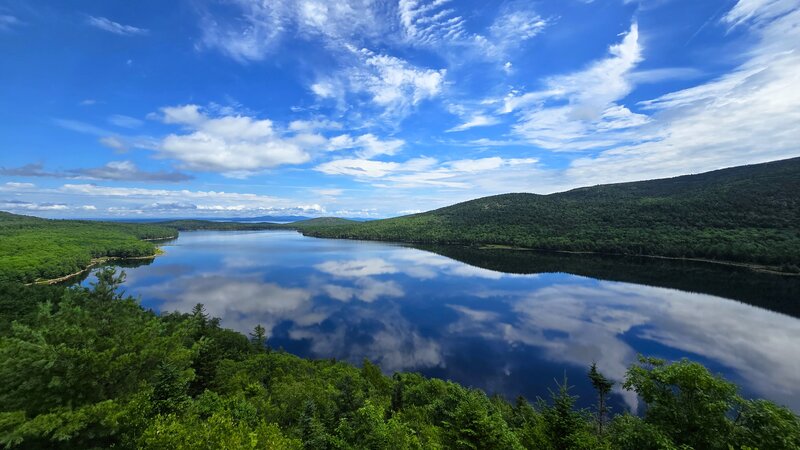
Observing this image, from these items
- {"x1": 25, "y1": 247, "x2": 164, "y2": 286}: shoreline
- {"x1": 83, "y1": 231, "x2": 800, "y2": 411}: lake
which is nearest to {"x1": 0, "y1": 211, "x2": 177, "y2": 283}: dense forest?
{"x1": 25, "y1": 247, "x2": 164, "y2": 286}: shoreline

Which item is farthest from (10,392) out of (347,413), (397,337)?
(397,337)

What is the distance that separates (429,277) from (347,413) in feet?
303

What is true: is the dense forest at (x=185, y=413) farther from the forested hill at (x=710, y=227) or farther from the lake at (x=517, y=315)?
the forested hill at (x=710, y=227)

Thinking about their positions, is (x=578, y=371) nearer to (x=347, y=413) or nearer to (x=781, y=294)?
(x=347, y=413)

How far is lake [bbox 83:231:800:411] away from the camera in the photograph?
52.3m

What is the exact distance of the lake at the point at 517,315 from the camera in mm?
52344

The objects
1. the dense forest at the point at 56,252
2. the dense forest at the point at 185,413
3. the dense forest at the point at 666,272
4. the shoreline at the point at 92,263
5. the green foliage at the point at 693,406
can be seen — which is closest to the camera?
the dense forest at the point at 185,413

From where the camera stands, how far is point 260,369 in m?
38.8

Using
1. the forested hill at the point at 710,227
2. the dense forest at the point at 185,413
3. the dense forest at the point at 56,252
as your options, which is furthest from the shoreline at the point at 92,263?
the forested hill at the point at 710,227

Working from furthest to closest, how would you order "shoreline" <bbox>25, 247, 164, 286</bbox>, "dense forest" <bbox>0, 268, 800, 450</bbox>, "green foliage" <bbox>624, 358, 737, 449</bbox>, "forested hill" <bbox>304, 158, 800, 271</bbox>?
"forested hill" <bbox>304, 158, 800, 271</bbox> < "shoreline" <bbox>25, 247, 164, 286</bbox> < "green foliage" <bbox>624, 358, 737, 449</bbox> < "dense forest" <bbox>0, 268, 800, 450</bbox>

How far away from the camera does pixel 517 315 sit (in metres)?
77.2

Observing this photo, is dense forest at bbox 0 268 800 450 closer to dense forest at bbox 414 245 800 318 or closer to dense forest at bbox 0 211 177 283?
dense forest at bbox 414 245 800 318

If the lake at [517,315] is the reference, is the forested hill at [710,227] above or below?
above

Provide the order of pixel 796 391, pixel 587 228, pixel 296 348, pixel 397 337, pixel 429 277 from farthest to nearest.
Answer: pixel 587 228, pixel 429 277, pixel 397 337, pixel 296 348, pixel 796 391
